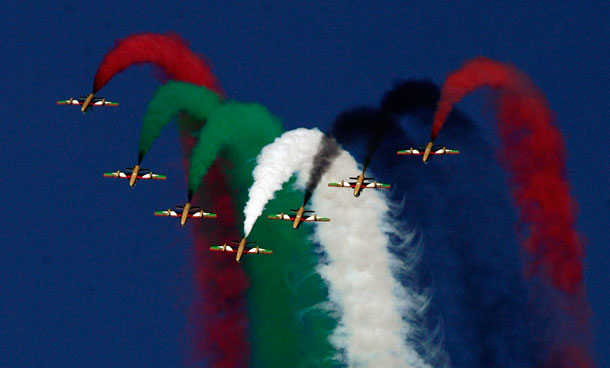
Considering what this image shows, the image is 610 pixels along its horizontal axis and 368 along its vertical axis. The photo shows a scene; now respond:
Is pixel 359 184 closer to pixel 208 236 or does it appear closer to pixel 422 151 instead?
pixel 422 151

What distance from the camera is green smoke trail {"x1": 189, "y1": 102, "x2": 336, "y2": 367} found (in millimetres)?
87500

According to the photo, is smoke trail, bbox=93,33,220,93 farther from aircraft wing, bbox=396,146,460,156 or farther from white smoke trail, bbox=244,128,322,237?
aircraft wing, bbox=396,146,460,156

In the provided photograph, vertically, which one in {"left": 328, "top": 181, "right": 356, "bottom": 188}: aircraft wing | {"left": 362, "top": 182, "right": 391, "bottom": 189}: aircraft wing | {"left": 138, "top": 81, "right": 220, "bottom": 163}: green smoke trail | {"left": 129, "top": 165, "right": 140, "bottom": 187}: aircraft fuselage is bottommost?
{"left": 129, "top": 165, "right": 140, "bottom": 187}: aircraft fuselage

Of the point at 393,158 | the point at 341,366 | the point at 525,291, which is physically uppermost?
the point at 393,158

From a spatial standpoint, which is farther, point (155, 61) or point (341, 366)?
point (155, 61)

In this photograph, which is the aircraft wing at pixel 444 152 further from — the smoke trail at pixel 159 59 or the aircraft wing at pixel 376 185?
the smoke trail at pixel 159 59

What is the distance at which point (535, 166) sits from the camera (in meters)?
91.2

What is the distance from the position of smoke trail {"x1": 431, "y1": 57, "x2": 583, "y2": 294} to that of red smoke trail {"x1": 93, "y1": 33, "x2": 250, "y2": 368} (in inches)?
487

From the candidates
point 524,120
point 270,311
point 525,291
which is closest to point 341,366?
point 270,311

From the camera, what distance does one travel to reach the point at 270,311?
89.2 metres

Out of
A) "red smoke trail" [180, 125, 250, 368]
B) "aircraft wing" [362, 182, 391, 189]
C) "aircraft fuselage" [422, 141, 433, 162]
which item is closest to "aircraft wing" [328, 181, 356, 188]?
"aircraft wing" [362, 182, 391, 189]

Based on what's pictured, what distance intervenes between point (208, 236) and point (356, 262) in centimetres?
881

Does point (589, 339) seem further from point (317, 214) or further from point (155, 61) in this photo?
point (155, 61)

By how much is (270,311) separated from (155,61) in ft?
49.6
